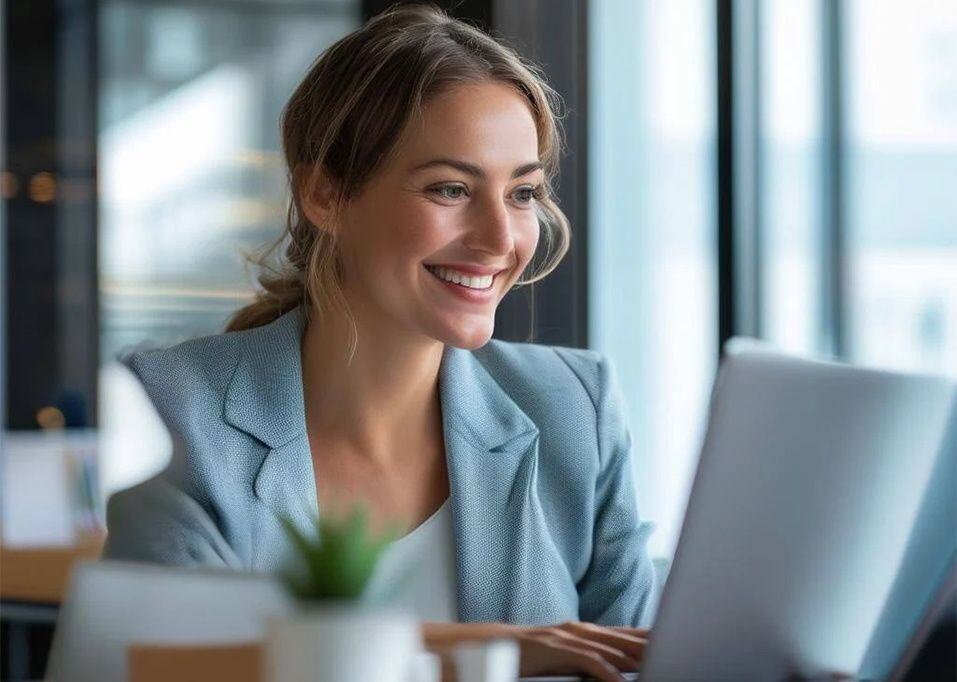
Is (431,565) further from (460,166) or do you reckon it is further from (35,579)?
(35,579)

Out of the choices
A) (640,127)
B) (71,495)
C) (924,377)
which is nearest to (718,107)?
(640,127)

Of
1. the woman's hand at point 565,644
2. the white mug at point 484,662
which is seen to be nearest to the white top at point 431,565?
the woman's hand at point 565,644

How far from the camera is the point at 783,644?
1207 millimetres

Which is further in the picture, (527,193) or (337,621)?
(527,193)

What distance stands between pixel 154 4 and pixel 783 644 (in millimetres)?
4399

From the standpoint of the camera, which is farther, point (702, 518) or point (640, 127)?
point (640, 127)

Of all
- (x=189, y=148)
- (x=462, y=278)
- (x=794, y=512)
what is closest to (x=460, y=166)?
(x=462, y=278)

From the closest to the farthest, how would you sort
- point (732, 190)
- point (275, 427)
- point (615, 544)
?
point (275, 427) → point (615, 544) → point (732, 190)

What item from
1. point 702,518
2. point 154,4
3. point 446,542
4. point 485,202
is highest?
point 154,4

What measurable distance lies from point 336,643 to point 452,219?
3.58 feet

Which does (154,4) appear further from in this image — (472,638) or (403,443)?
(472,638)

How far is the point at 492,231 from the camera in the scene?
1964mm

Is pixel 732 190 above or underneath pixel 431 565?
above

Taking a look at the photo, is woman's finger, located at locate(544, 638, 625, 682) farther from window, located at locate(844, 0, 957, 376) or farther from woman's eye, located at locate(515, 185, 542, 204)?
window, located at locate(844, 0, 957, 376)
